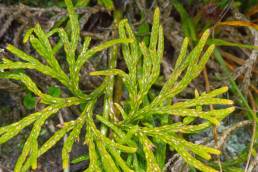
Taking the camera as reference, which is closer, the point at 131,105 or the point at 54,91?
the point at 131,105

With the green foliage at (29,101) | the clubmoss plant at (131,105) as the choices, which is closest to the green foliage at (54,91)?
the green foliage at (29,101)

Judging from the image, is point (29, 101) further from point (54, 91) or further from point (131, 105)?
point (131, 105)

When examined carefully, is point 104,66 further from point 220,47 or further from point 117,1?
point 220,47

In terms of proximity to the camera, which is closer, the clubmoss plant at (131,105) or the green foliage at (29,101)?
the clubmoss plant at (131,105)

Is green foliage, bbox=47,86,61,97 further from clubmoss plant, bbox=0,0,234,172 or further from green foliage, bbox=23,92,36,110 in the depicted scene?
clubmoss plant, bbox=0,0,234,172

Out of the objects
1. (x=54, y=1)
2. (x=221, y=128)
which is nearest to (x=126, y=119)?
(x=221, y=128)

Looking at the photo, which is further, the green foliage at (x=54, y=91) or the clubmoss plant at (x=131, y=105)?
the green foliage at (x=54, y=91)

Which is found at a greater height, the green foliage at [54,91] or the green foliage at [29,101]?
the green foliage at [54,91]

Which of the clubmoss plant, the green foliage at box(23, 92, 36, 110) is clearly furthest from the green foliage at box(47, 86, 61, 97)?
the clubmoss plant

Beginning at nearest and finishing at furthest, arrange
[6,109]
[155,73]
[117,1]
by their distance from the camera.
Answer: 1. [155,73]
2. [6,109]
3. [117,1]

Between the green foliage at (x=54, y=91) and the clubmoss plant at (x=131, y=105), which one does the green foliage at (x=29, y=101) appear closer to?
the green foliage at (x=54, y=91)

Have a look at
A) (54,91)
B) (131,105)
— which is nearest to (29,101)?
(54,91)
